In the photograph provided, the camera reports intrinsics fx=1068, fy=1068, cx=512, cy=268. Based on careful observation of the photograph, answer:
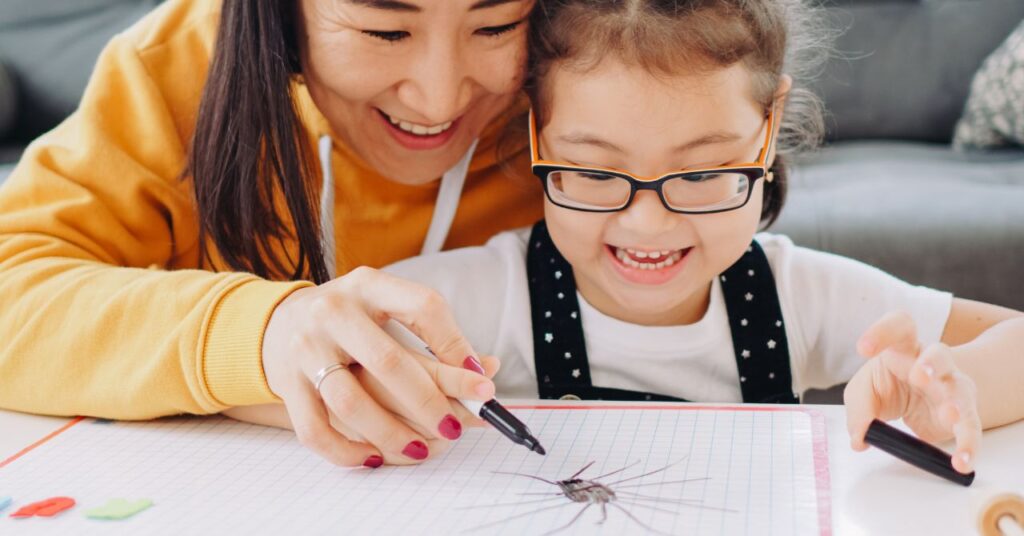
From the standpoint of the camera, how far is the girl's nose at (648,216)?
3.09 ft

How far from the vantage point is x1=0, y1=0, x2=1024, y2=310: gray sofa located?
1.69m

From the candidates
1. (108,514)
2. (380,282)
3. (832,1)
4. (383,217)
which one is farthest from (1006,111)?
(108,514)

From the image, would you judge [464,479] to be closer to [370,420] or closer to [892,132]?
[370,420]

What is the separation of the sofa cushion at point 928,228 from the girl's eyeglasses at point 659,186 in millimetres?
783

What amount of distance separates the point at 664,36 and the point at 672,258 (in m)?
0.21

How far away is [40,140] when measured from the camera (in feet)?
3.69

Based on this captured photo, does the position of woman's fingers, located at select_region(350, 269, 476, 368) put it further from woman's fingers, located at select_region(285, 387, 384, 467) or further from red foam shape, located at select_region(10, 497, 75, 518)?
red foam shape, located at select_region(10, 497, 75, 518)

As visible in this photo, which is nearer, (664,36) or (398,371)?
(398,371)

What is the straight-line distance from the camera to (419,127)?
109 centimetres

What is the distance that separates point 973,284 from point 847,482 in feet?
3.67

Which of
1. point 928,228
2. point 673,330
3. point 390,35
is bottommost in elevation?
point 928,228

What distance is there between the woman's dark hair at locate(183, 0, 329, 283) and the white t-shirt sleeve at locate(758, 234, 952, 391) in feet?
1.57

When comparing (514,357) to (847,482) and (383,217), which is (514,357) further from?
(847,482)

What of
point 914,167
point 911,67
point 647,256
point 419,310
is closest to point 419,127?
point 647,256
